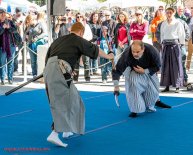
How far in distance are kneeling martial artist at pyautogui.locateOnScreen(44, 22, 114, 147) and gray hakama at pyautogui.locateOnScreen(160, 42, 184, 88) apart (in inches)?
196

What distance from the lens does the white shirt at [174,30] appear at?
37.0 ft

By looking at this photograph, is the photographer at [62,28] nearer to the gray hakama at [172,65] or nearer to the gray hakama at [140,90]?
the gray hakama at [172,65]

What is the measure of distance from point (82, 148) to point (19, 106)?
11.7ft

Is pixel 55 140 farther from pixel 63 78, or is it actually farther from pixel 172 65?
pixel 172 65

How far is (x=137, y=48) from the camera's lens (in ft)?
27.4

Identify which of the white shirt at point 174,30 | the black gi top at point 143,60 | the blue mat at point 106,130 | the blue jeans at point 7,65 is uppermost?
the white shirt at point 174,30

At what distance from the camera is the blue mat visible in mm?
6473

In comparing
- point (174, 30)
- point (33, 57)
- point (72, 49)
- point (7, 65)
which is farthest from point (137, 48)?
point (33, 57)

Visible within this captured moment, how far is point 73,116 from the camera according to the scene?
22.2 feet

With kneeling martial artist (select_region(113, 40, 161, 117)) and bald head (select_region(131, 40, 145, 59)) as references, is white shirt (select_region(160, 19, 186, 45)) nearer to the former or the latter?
kneeling martial artist (select_region(113, 40, 161, 117))

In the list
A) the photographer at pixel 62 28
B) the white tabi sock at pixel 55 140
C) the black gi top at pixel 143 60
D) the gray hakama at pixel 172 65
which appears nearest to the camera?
the white tabi sock at pixel 55 140

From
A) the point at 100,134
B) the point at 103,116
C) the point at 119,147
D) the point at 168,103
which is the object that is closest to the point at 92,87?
the point at 168,103

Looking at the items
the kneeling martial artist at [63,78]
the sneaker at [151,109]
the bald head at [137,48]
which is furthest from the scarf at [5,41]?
the kneeling martial artist at [63,78]

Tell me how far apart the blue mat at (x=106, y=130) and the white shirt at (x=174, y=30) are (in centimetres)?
156
